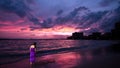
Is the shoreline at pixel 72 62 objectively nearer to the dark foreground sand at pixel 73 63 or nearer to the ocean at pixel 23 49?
the dark foreground sand at pixel 73 63

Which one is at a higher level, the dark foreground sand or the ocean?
the ocean

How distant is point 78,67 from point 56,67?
1.49 m

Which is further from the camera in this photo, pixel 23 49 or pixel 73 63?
pixel 23 49

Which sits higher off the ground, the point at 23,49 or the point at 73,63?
the point at 23,49

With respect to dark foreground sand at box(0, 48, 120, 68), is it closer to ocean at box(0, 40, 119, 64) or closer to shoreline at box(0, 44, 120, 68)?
shoreline at box(0, 44, 120, 68)

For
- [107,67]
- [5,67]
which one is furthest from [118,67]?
[5,67]

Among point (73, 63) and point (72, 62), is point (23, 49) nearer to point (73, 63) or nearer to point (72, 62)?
point (72, 62)

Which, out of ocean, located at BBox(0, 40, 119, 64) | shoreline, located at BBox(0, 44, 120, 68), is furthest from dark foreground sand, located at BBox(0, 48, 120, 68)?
ocean, located at BBox(0, 40, 119, 64)

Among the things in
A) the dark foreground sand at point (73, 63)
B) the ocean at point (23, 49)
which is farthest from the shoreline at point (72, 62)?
the ocean at point (23, 49)

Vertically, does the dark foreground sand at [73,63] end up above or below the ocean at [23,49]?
below

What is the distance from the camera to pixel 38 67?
12172mm

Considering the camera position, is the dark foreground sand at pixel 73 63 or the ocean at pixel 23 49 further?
the ocean at pixel 23 49

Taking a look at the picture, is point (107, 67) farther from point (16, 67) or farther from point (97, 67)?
point (16, 67)

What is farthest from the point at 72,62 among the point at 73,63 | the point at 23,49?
the point at 23,49
